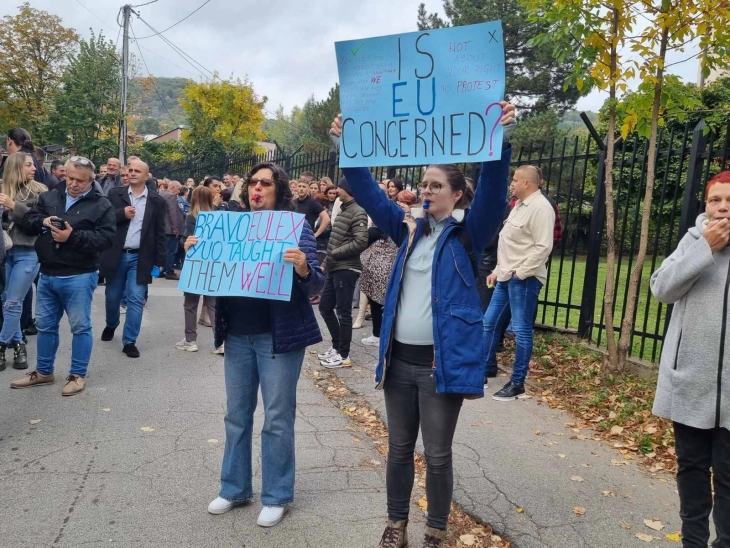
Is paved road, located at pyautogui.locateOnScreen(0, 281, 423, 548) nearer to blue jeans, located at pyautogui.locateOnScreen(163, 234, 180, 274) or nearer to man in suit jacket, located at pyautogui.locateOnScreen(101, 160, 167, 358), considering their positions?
man in suit jacket, located at pyautogui.locateOnScreen(101, 160, 167, 358)

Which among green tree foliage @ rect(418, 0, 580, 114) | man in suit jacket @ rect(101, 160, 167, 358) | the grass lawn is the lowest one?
the grass lawn

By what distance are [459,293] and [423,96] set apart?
1.00 metres

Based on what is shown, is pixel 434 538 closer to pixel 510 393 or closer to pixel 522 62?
pixel 510 393

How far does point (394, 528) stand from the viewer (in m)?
3.27

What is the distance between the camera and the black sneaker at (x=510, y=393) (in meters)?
6.03

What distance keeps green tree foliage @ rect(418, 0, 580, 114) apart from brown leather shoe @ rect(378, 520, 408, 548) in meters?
26.5

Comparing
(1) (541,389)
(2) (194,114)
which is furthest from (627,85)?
(2) (194,114)

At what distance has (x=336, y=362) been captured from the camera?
7.10 metres

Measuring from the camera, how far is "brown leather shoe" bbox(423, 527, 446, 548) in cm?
322

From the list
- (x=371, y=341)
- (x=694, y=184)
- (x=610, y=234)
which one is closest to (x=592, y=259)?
(x=610, y=234)

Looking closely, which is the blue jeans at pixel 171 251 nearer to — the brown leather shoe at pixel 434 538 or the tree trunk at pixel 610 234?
the tree trunk at pixel 610 234

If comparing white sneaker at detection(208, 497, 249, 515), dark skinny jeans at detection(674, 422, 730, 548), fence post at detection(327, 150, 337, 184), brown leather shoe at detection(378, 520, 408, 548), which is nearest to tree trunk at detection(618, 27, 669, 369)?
dark skinny jeans at detection(674, 422, 730, 548)

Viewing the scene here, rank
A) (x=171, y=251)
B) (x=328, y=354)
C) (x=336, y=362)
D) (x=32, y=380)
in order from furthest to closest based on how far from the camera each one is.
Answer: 1. (x=171, y=251)
2. (x=328, y=354)
3. (x=336, y=362)
4. (x=32, y=380)

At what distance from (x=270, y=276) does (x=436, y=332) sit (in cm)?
98
